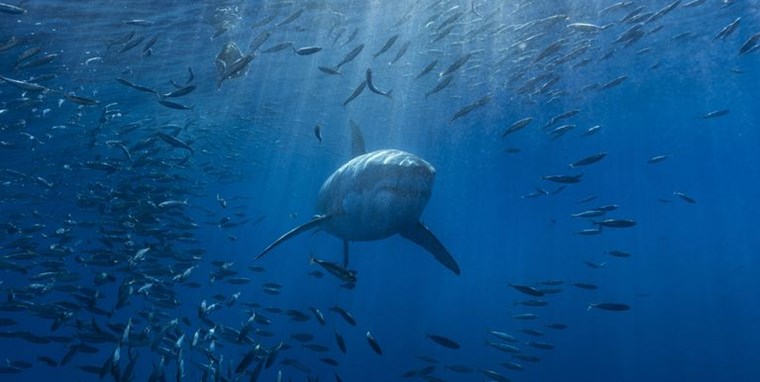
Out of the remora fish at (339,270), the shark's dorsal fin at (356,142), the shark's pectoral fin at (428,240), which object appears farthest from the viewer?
the shark's dorsal fin at (356,142)

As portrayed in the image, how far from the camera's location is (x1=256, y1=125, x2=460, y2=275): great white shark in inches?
220

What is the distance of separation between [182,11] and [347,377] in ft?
75.6

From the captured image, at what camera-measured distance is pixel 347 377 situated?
29.4 meters

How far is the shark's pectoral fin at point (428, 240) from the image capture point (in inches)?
294

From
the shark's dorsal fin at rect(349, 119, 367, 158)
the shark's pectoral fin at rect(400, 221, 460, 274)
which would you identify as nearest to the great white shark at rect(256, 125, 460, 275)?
the shark's pectoral fin at rect(400, 221, 460, 274)

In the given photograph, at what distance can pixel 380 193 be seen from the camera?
578 cm

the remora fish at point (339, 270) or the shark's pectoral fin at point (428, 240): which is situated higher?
the remora fish at point (339, 270)

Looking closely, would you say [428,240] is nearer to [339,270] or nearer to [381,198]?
[381,198]

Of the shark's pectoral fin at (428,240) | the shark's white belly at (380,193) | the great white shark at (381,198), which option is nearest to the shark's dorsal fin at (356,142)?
the great white shark at (381,198)

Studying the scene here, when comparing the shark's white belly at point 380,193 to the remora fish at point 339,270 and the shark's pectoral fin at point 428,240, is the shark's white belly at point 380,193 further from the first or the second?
the remora fish at point 339,270

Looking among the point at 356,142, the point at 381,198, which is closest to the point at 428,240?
the point at 381,198

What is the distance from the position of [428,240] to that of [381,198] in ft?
7.25

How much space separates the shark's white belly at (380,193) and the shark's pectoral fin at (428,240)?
724mm

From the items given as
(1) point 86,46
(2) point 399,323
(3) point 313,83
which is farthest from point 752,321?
(1) point 86,46
